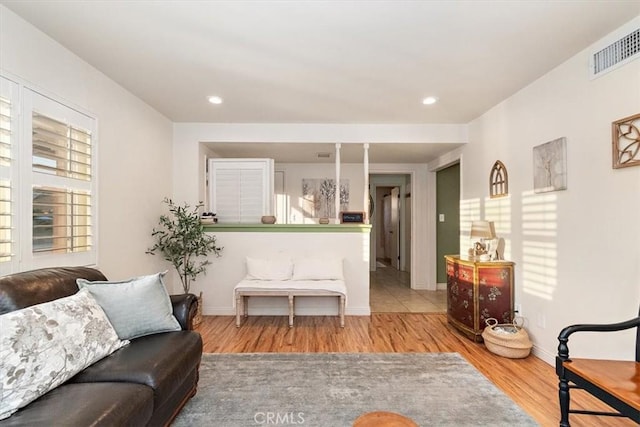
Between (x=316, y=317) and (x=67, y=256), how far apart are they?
2.68m

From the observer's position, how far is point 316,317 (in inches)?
159

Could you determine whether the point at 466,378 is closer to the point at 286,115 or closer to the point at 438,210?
the point at 286,115

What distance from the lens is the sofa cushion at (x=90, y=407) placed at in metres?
1.20

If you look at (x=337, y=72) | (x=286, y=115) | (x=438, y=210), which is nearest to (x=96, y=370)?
(x=337, y=72)

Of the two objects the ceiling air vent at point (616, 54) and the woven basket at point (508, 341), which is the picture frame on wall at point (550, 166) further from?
the woven basket at point (508, 341)

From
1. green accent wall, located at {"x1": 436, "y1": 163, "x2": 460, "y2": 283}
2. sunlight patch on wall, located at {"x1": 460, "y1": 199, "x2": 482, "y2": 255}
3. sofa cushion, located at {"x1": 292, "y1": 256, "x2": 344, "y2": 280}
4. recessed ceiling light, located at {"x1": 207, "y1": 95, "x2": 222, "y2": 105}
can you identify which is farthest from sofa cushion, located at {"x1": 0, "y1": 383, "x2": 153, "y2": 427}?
green accent wall, located at {"x1": 436, "y1": 163, "x2": 460, "y2": 283}

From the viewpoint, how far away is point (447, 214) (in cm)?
571

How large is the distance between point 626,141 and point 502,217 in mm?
1460

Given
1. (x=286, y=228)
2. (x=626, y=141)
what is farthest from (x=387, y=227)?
(x=626, y=141)

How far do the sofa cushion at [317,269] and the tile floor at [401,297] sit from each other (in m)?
0.91

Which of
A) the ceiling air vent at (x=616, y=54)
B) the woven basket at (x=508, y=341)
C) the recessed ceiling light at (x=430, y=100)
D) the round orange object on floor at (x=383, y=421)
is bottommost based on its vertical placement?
the woven basket at (x=508, y=341)

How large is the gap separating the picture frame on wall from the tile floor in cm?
223

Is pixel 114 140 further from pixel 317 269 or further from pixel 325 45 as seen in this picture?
pixel 317 269

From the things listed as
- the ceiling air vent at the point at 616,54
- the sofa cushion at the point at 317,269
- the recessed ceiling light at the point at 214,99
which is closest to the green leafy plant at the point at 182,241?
the sofa cushion at the point at 317,269
